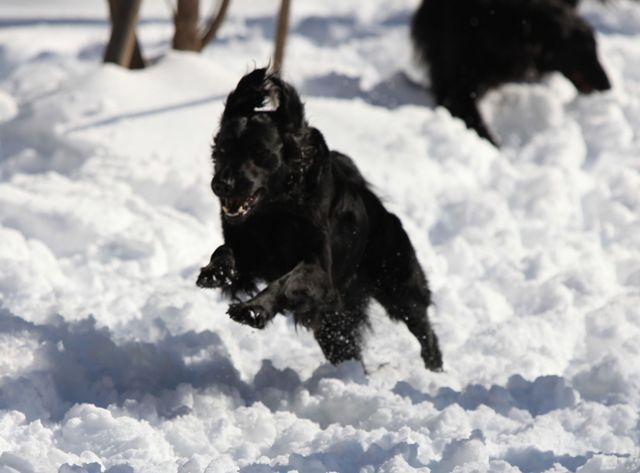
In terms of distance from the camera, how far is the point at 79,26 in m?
11.3

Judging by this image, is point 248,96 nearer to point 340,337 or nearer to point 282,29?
point 340,337

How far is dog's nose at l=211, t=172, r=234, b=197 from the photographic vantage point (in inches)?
187

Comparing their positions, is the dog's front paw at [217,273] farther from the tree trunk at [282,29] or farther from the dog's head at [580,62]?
the dog's head at [580,62]

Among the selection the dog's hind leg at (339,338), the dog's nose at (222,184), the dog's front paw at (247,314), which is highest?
the dog's nose at (222,184)

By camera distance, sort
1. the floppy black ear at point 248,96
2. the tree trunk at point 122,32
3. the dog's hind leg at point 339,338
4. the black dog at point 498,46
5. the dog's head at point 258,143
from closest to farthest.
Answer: the dog's head at point 258,143
the floppy black ear at point 248,96
the dog's hind leg at point 339,338
the tree trunk at point 122,32
the black dog at point 498,46

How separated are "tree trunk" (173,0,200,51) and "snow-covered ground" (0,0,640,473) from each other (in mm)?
485

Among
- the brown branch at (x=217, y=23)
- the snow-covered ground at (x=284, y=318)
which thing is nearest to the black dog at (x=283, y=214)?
the snow-covered ground at (x=284, y=318)

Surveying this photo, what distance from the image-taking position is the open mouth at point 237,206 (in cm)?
485

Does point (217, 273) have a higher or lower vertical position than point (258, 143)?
lower

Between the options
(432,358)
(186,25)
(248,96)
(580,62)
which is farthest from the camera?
(580,62)

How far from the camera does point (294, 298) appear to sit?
16.4ft

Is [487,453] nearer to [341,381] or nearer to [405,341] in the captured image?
[341,381]

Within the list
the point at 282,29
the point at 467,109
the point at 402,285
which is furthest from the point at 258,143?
the point at 467,109

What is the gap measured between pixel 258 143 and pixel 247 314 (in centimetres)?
69
